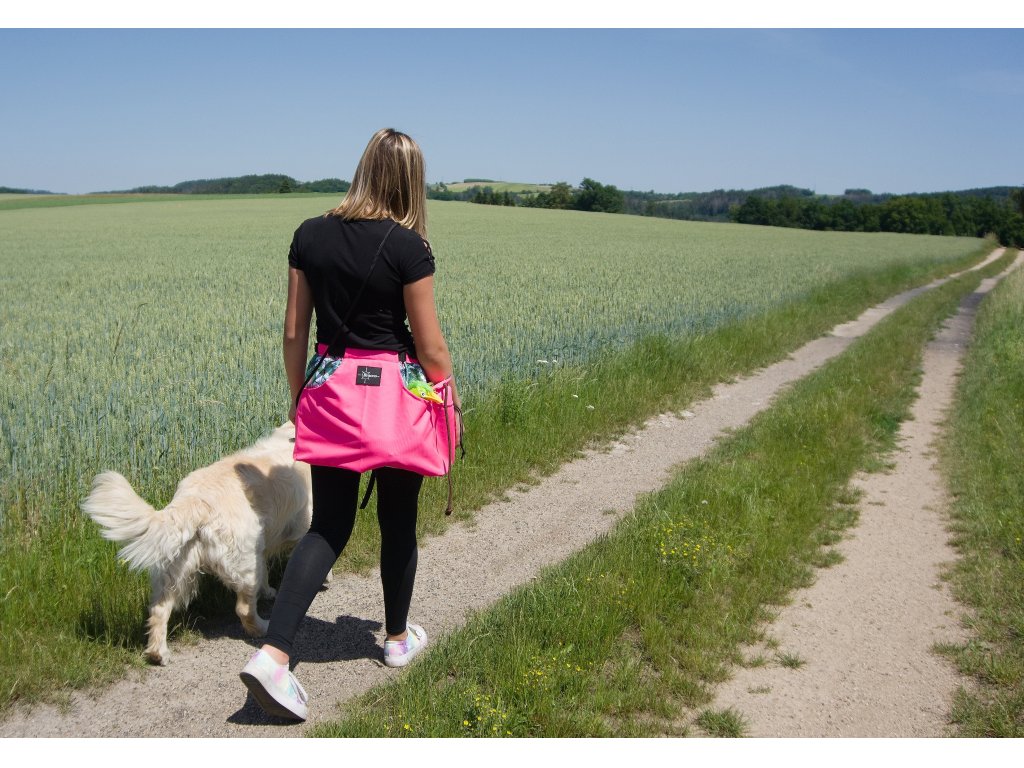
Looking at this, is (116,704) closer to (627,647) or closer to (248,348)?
(627,647)

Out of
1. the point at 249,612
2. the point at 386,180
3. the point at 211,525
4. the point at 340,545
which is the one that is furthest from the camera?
the point at 249,612

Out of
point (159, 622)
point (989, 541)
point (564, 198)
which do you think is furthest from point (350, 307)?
point (564, 198)

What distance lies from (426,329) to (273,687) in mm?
1538

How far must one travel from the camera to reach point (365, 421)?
3.14 m

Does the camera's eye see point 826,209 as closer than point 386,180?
No

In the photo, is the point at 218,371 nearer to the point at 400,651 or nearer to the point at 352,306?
the point at 400,651

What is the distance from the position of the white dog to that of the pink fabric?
0.58 m

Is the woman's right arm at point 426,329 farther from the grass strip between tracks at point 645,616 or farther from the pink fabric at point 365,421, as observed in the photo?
the grass strip between tracks at point 645,616

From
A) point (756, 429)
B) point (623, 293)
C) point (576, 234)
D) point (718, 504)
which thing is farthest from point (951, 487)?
point (576, 234)

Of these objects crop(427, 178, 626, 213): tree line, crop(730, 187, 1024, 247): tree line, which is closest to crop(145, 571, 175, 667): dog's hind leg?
crop(427, 178, 626, 213): tree line

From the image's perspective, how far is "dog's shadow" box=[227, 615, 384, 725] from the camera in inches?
149

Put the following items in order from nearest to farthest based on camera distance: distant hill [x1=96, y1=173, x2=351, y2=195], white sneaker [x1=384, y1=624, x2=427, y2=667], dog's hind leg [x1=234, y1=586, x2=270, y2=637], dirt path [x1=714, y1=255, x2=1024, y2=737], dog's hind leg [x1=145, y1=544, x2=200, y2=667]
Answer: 1. dirt path [x1=714, y1=255, x2=1024, y2=737]
2. dog's hind leg [x1=145, y1=544, x2=200, y2=667]
3. white sneaker [x1=384, y1=624, x2=427, y2=667]
4. dog's hind leg [x1=234, y1=586, x2=270, y2=637]
5. distant hill [x1=96, y1=173, x2=351, y2=195]

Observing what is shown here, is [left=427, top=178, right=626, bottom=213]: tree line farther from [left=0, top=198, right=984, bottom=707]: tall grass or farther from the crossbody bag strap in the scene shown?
the crossbody bag strap

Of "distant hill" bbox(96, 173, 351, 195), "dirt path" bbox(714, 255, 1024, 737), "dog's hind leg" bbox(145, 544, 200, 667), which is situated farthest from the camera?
"distant hill" bbox(96, 173, 351, 195)
